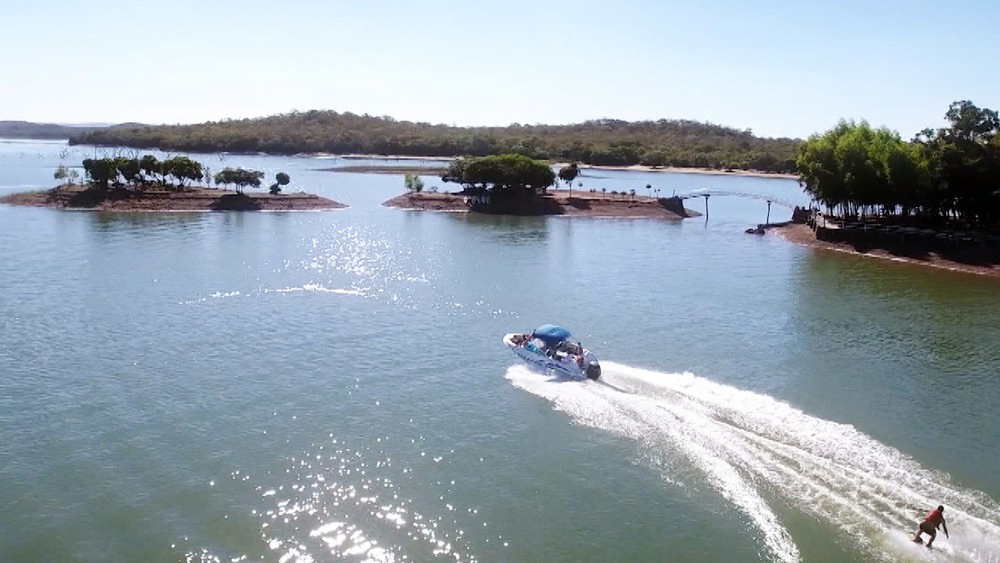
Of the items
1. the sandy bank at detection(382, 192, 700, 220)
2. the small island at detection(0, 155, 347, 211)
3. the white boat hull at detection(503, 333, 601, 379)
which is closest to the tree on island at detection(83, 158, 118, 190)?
the small island at detection(0, 155, 347, 211)

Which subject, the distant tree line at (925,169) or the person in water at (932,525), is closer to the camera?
the person in water at (932,525)

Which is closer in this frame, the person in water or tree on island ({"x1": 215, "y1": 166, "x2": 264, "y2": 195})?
the person in water

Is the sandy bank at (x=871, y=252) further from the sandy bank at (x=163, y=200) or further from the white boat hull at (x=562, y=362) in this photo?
the sandy bank at (x=163, y=200)

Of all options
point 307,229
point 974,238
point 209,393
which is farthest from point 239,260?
point 974,238

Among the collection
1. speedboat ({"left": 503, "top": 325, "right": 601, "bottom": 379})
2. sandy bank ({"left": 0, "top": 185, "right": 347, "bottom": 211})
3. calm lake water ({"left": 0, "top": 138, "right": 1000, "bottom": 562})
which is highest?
sandy bank ({"left": 0, "top": 185, "right": 347, "bottom": 211})

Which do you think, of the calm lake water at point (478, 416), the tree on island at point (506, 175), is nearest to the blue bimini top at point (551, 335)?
the calm lake water at point (478, 416)

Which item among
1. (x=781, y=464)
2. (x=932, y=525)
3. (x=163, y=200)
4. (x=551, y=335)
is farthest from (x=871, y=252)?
(x=163, y=200)

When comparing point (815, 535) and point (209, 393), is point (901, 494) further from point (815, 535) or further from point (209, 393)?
point (209, 393)

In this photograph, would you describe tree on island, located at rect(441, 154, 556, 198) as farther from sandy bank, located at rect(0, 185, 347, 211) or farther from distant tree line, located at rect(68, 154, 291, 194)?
distant tree line, located at rect(68, 154, 291, 194)
